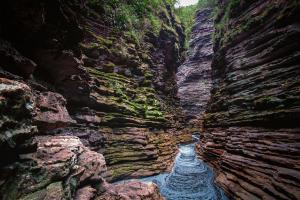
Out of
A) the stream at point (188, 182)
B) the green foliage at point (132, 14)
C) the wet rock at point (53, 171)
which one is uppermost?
the green foliage at point (132, 14)

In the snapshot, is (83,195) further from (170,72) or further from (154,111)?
(170,72)

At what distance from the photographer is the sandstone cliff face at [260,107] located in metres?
8.77

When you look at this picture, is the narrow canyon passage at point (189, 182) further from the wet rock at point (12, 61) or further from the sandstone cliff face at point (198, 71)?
the sandstone cliff face at point (198, 71)

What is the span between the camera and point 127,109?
49.8 ft

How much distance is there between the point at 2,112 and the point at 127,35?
53.9 ft

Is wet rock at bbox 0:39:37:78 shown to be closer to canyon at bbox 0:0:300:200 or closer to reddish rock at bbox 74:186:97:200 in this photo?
canyon at bbox 0:0:300:200

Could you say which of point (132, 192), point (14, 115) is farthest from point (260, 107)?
point (14, 115)

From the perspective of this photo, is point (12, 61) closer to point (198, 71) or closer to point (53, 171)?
point (53, 171)

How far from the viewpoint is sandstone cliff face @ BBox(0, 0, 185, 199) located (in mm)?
4930

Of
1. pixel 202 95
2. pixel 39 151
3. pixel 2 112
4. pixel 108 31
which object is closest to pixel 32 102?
pixel 2 112

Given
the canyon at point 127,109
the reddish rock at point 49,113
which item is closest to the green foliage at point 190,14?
the canyon at point 127,109

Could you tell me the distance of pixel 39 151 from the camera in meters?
5.95

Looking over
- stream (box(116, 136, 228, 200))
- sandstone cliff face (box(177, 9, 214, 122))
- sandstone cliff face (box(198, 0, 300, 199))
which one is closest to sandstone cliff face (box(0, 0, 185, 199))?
stream (box(116, 136, 228, 200))

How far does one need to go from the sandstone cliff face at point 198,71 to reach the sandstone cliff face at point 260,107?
18.1 meters
